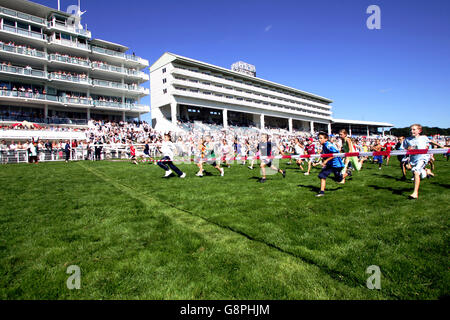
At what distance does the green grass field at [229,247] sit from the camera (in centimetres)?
260

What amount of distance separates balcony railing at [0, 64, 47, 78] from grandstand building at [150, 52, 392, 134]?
19.4m

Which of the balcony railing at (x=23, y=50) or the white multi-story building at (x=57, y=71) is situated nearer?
the balcony railing at (x=23, y=50)

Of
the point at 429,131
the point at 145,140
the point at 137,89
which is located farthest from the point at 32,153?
the point at 429,131

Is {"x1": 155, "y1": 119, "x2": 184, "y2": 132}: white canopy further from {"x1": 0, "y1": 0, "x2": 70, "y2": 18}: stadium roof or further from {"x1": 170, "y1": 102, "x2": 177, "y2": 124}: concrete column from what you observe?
{"x1": 0, "y1": 0, "x2": 70, "y2": 18}: stadium roof

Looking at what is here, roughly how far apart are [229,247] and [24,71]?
42419 mm

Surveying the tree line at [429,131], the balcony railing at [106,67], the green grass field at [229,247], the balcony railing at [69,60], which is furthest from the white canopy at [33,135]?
the tree line at [429,131]

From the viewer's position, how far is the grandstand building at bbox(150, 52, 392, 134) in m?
46.8

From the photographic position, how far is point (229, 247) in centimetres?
357

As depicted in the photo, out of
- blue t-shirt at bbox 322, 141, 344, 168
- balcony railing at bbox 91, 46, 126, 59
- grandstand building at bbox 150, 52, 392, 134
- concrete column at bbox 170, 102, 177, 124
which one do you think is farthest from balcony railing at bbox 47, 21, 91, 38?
blue t-shirt at bbox 322, 141, 344, 168

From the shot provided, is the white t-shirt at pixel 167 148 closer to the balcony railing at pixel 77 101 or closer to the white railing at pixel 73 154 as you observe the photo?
the white railing at pixel 73 154

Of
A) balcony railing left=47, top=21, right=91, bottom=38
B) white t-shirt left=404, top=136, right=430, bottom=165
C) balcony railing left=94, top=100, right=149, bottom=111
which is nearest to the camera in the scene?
white t-shirt left=404, top=136, right=430, bottom=165

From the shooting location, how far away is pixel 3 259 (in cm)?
335

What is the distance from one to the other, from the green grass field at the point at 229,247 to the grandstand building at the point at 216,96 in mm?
40166

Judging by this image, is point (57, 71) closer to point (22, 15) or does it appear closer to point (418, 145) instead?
point (22, 15)
